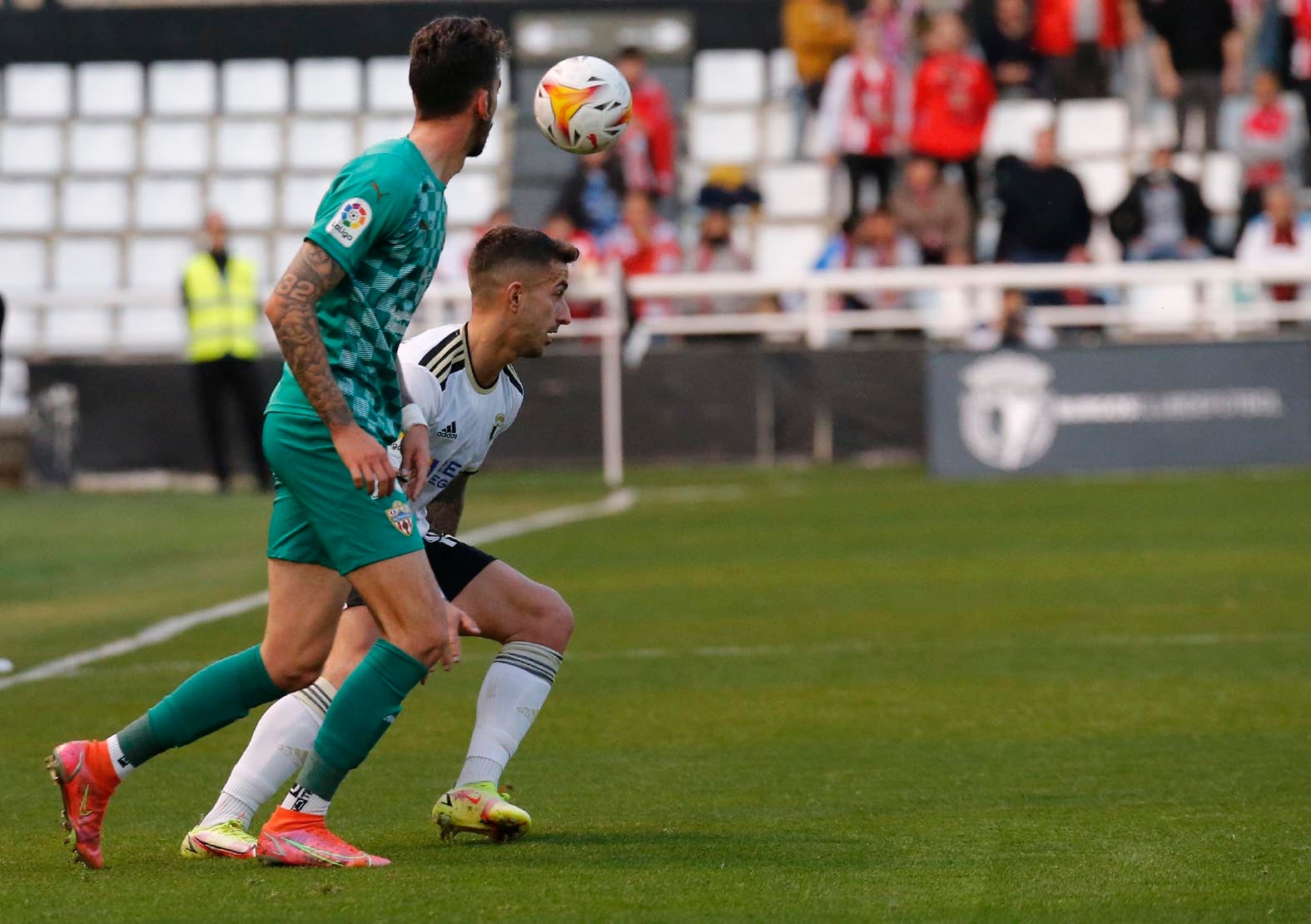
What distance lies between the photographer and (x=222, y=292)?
20359 millimetres

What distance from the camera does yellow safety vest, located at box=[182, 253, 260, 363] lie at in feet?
66.6

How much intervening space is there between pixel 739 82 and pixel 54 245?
28.7ft

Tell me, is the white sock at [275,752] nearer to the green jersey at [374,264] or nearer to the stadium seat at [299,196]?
the green jersey at [374,264]

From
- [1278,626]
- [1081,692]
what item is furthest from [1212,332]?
[1081,692]

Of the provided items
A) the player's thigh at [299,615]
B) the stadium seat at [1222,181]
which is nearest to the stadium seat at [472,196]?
the stadium seat at [1222,181]

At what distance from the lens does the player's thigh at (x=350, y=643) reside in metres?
5.67

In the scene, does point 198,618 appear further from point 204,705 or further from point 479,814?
point 204,705

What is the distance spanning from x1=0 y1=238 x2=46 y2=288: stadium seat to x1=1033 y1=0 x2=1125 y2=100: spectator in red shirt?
12499 mm

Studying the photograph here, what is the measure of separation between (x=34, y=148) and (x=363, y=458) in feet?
85.8

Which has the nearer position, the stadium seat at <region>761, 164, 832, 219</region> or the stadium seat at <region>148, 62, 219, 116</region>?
the stadium seat at <region>761, 164, 832, 219</region>

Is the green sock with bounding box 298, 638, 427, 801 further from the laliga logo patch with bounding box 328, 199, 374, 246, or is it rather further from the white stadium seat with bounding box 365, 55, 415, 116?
the white stadium seat with bounding box 365, 55, 415, 116

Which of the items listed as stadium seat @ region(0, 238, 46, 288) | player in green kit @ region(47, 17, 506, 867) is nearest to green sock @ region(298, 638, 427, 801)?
player in green kit @ region(47, 17, 506, 867)

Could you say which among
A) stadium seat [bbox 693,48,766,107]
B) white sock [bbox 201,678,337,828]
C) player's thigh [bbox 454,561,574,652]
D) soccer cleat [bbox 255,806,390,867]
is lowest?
soccer cleat [bbox 255,806,390,867]

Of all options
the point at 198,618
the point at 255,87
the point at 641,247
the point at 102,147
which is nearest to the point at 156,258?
the point at 102,147
